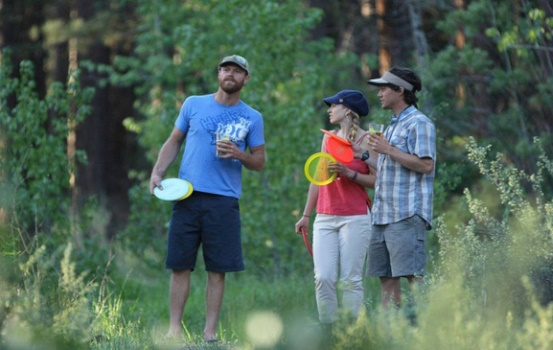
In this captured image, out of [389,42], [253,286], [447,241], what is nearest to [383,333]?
[447,241]

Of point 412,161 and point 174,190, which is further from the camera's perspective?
point 174,190

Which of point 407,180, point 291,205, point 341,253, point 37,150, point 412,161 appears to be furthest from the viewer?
point 291,205

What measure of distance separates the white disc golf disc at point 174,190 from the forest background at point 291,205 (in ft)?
2.34

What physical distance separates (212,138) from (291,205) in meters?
5.57

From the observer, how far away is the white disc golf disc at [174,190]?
8.05m

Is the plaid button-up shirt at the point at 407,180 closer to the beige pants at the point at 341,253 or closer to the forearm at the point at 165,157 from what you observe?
the beige pants at the point at 341,253

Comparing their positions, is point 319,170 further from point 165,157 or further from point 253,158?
point 165,157

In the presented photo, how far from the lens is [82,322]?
5367 millimetres

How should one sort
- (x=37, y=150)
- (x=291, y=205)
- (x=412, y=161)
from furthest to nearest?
1. (x=291, y=205)
2. (x=37, y=150)
3. (x=412, y=161)

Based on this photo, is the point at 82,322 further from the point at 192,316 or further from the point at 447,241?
the point at 192,316

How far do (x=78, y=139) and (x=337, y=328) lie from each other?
77.8ft

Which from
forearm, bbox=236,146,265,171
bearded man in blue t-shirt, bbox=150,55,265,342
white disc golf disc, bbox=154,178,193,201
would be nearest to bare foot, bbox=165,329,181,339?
bearded man in blue t-shirt, bbox=150,55,265,342

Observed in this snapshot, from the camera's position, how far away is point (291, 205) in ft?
45.0

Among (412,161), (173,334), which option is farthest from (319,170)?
(173,334)
